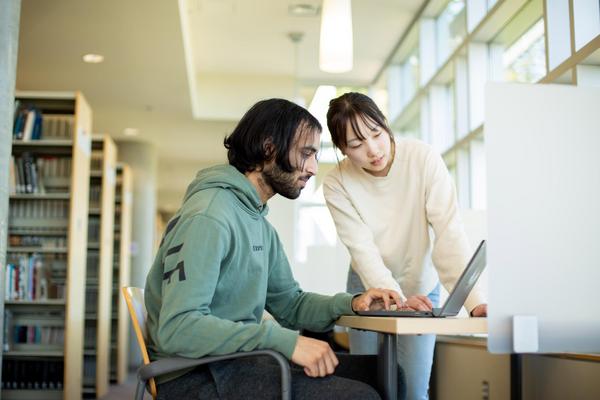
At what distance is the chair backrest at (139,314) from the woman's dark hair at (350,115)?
0.76 meters

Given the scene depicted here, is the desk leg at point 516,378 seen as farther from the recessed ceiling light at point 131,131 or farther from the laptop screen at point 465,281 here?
the recessed ceiling light at point 131,131

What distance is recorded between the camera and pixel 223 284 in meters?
1.57

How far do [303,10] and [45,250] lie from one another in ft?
9.56

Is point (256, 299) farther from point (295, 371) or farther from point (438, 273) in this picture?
point (438, 273)

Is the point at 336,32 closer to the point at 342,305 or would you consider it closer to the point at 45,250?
the point at 342,305

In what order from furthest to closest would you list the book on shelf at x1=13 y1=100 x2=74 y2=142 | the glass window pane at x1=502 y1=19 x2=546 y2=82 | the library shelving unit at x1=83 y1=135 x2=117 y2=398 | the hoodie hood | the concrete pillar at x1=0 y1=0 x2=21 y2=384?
the library shelving unit at x1=83 y1=135 x2=117 y2=398 < the book on shelf at x1=13 y1=100 x2=74 y2=142 < the glass window pane at x1=502 y1=19 x2=546 y2=82 < the concrete pillar at x1=0 y1=0 x2=21 y2=384 < the hoodie hood

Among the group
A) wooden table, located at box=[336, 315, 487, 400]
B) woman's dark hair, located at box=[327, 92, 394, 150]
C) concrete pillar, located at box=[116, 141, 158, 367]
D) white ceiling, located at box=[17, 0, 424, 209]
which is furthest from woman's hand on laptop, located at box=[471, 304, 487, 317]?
concrete pillar, located at box=[116, 141, 158, 367]

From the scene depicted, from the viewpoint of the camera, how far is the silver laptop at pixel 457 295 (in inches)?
59.5

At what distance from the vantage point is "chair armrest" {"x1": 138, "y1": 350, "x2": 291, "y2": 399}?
1.37 m

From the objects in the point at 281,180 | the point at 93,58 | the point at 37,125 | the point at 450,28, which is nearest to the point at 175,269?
the point at 281,180

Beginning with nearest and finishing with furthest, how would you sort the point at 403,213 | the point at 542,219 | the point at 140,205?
the point at 542,219
the point at 403,213
the point at 140,205

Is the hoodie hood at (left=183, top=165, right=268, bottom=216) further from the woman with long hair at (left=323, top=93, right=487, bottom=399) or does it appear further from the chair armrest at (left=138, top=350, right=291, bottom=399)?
the woman with long hair at (left=323, top=93, right=487, bottom=399)

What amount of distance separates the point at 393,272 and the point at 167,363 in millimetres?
991

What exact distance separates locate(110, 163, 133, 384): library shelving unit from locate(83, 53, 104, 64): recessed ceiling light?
164 cm
